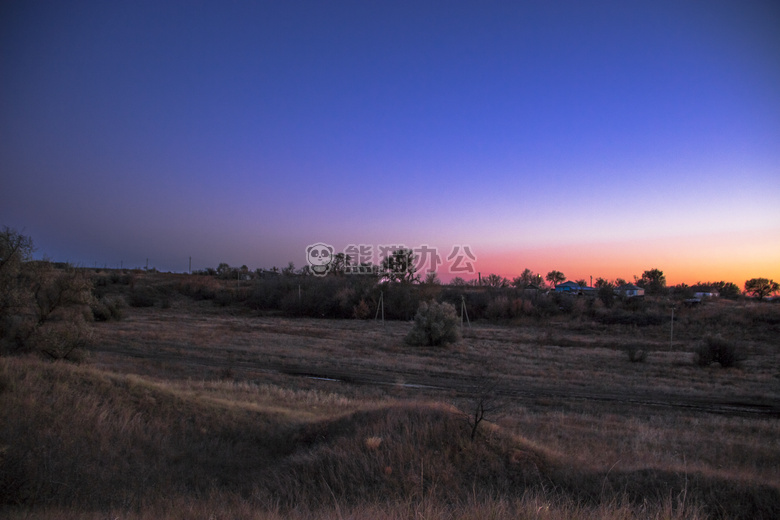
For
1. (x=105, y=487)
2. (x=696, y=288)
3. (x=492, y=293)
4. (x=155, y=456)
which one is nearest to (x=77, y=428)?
(x=155, y=456)

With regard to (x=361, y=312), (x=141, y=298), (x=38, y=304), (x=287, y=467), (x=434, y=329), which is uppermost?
(x=38, y=304)

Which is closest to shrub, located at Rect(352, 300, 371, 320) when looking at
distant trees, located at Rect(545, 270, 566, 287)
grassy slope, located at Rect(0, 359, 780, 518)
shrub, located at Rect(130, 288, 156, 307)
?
shrub, located at Rect(130, 288, 156, 307)

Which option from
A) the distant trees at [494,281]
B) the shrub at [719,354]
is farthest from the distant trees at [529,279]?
the shrub at [719,354]

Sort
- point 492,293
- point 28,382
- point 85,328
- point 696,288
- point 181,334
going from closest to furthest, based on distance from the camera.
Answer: point 28,382, point 85,328, point 181,334, point 492,293, point 696,288

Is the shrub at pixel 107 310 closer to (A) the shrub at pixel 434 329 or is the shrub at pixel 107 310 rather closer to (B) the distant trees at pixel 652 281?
(A) the shrub at pixel 434 329

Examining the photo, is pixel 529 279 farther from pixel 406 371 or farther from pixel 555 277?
pixel 406 371

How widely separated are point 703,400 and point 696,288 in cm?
7345

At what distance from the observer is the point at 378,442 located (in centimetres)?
662

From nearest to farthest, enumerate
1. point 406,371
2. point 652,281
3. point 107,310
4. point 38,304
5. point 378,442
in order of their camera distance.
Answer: point 378,442
point 38,304
point 406,371
point 107,310
point 652,281

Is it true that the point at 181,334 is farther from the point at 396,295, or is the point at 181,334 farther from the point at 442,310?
the point at 396,295

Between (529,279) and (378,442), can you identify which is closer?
(378,442)

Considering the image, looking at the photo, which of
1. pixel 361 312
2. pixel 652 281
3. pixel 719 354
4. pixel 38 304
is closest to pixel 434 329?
pixel 719 354

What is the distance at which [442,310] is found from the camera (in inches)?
1110

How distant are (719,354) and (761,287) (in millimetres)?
62152
